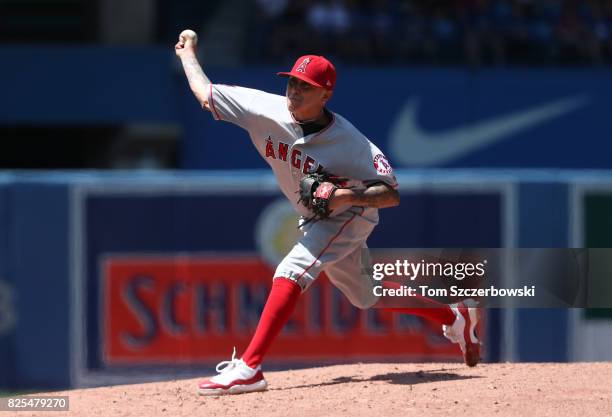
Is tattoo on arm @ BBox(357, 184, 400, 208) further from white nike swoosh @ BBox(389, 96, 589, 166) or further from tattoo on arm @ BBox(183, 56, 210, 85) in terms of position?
white nike swoosh @ BBox(389, 96, 589, 166)

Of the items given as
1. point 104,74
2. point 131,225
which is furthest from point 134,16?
point 131,225

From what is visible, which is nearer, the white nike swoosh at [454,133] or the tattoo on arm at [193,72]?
Result: the tattoo on arm at [193,72]

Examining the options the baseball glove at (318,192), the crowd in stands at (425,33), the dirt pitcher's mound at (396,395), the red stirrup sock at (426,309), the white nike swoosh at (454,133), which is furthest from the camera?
the white nike swoosh at (454,133)

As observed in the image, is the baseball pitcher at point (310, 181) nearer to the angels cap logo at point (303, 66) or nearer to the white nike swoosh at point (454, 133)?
the angels cap logo at point (303, 66)

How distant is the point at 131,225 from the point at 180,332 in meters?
1.00

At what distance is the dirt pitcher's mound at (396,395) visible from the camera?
548 centimetres

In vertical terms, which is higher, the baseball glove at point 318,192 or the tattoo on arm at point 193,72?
the tattoo on arm at point 193,72

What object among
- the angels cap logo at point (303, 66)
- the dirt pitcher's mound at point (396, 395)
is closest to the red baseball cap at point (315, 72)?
the angels cap logo at point (303, 66)

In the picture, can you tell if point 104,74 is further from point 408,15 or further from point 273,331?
point 273,331

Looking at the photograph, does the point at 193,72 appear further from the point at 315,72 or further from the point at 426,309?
the point at 426,309

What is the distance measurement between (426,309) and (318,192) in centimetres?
100

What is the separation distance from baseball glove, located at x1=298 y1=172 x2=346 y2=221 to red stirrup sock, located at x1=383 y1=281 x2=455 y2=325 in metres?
0.71

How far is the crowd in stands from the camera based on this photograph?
1411 centimetres

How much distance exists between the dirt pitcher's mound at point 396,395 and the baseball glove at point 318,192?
890 mm
